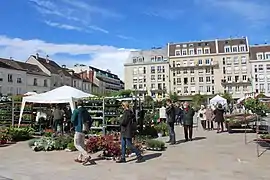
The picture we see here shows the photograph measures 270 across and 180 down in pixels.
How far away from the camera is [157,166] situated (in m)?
9.43

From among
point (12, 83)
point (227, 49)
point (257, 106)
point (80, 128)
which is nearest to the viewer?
point (80, 128)

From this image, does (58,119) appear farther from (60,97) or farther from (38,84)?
(38,84)

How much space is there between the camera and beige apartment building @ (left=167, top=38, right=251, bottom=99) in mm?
88562

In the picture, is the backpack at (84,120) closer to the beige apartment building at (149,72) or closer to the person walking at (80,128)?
the person walking at (80,128)

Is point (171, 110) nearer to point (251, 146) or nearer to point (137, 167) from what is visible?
point (251, 146)

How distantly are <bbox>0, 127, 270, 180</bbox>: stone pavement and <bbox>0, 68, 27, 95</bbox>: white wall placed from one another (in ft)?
164

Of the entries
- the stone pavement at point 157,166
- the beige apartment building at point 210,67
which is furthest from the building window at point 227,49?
the stone pavement at point 157,166

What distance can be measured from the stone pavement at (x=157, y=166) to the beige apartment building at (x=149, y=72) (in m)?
81.5

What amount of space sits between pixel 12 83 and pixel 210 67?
50540 mm

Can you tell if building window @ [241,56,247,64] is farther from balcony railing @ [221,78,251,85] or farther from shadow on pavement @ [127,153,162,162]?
shadow on pavement @ [127,153,162,162]

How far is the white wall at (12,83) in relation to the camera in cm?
5950

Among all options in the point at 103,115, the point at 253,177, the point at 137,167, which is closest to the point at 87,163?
the point at 137,167

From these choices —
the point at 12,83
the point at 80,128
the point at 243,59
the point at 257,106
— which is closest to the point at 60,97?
the point at 80,128

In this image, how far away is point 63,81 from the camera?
254 feet
